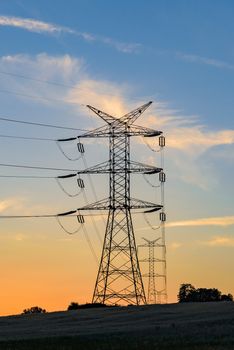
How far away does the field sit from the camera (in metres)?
44.9

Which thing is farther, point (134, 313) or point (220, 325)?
point (134, 313)

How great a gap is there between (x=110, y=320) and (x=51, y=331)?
9877 millimetres

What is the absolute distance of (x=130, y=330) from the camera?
59.0 meters

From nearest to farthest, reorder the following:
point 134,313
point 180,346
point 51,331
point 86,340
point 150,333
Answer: point 180,346, point 86,340, point 150,333, point 51,331, point 134,313

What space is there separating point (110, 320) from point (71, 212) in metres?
19.6

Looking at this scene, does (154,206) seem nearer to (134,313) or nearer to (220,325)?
(134,313)

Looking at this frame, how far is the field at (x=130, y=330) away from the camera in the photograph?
44875 millimetres

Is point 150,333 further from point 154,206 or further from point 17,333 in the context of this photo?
point 154,206

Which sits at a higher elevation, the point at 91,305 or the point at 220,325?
the point at 91,305

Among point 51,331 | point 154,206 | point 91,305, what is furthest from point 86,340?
point 91,305

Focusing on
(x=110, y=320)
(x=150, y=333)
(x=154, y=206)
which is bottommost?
(x=150, y=333)

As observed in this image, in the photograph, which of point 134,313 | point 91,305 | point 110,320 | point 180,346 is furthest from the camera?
point 91,305

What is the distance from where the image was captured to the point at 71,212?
90125mm

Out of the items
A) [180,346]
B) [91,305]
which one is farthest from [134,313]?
[180,346]
